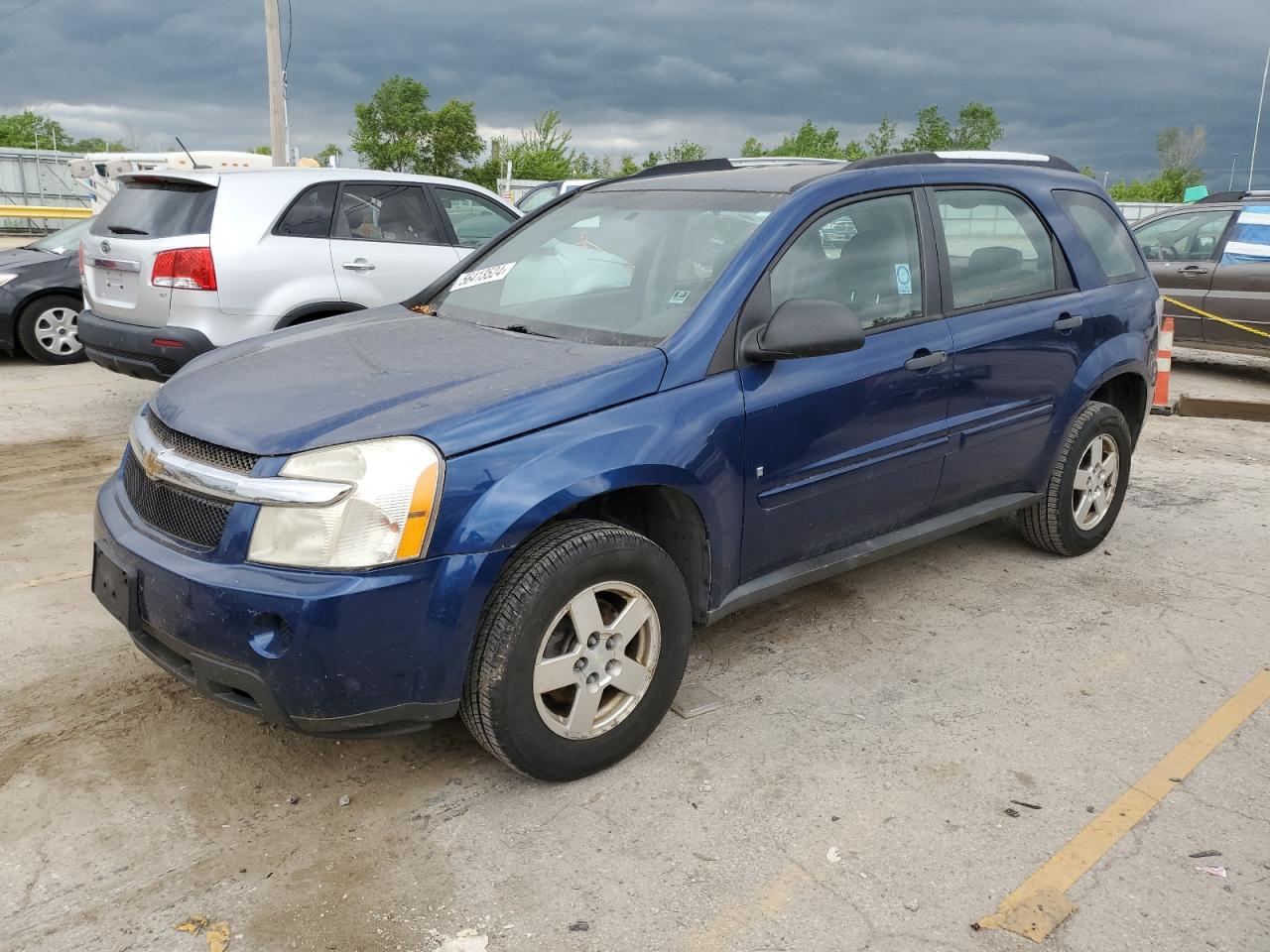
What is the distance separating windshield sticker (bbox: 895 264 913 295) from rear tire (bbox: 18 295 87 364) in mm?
8219

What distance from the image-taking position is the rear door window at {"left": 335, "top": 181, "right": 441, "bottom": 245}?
7.33 metres

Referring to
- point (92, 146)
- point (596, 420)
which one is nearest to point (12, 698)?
point (596, 420)

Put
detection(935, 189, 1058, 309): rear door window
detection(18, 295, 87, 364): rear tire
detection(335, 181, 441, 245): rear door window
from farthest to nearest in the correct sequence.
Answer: detection(18, 295, 87, 364): rear tire
detection(335, 181, 441, 245): rear door window
detection(935, 189, 1058, 309): rear door window

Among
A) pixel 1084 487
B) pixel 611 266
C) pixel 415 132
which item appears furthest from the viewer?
pixel 415 132

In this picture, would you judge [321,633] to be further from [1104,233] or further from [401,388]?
[1104,233]

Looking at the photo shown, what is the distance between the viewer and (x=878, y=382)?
3.77m

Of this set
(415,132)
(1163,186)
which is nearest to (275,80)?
(415,132)

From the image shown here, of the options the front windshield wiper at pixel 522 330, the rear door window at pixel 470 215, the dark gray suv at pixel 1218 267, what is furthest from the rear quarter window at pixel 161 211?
the dark gray suv at pixel 1218 267

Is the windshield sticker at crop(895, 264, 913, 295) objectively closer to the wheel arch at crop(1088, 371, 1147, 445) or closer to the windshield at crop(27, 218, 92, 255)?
the wheel arch at crop(1088, 371, 1147, 445)

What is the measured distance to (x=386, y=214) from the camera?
7.61 meters

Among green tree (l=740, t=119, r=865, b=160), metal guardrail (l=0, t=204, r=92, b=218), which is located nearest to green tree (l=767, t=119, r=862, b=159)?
green tree (l=740, t=119, r=865, b=160)

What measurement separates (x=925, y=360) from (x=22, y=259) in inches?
352

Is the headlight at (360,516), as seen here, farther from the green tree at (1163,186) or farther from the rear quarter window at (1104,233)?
the green tree at (1163,186)

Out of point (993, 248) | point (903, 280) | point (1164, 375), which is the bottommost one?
point (1164, 375)
